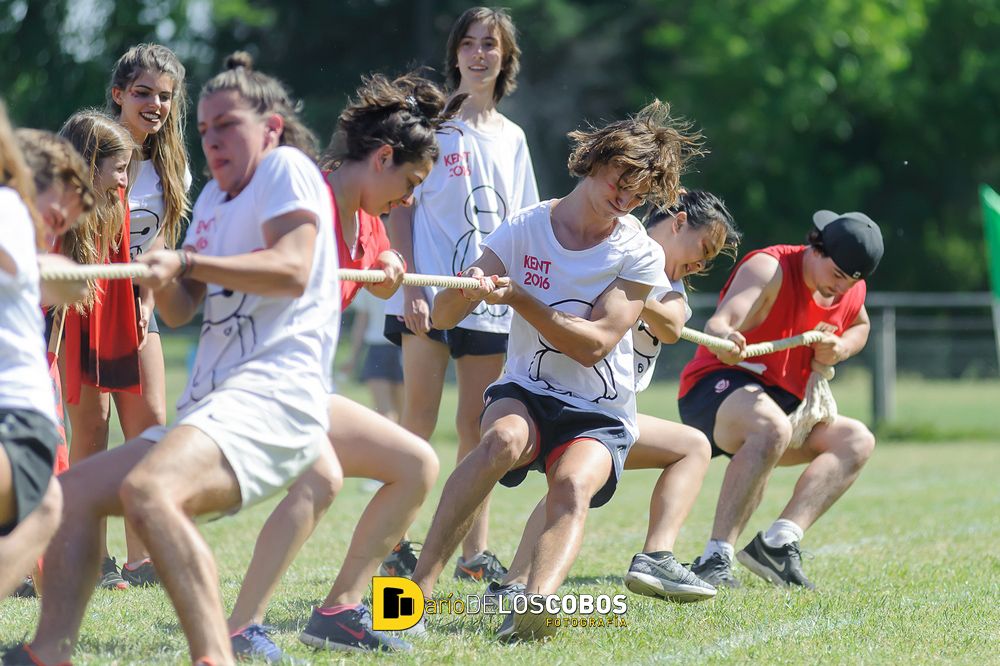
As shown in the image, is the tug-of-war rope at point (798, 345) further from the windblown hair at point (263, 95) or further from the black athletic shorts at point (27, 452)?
the black athletic shorts at point (27, 452)

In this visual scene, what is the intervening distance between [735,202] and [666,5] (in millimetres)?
5456

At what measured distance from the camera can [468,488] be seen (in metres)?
4.83

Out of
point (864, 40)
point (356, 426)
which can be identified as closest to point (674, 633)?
point (356, 426)

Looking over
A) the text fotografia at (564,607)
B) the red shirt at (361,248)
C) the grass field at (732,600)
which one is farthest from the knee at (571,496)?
the red shirt at (361,248)

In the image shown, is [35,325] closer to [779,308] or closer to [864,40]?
[779,308]

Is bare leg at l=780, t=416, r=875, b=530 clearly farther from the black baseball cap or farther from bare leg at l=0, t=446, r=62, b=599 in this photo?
bare leg at l=0, t=446, r=62, b=599

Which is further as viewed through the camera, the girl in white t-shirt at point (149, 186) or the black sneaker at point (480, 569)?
the black sneaker at point (480, 569)

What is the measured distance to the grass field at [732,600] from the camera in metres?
4.58

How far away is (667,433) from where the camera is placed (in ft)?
18.8

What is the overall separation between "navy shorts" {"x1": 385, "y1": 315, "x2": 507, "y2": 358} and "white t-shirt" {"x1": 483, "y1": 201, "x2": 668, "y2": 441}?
3.42ft

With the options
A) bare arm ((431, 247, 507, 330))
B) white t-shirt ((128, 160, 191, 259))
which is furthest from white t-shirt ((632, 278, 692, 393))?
white t-shirt ((128, 160, 191, 259))

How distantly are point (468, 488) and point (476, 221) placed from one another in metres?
1.82

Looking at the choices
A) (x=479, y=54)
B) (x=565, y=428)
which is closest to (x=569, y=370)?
(x=565, y=428)

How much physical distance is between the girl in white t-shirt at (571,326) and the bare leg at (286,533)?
0.73 metres
